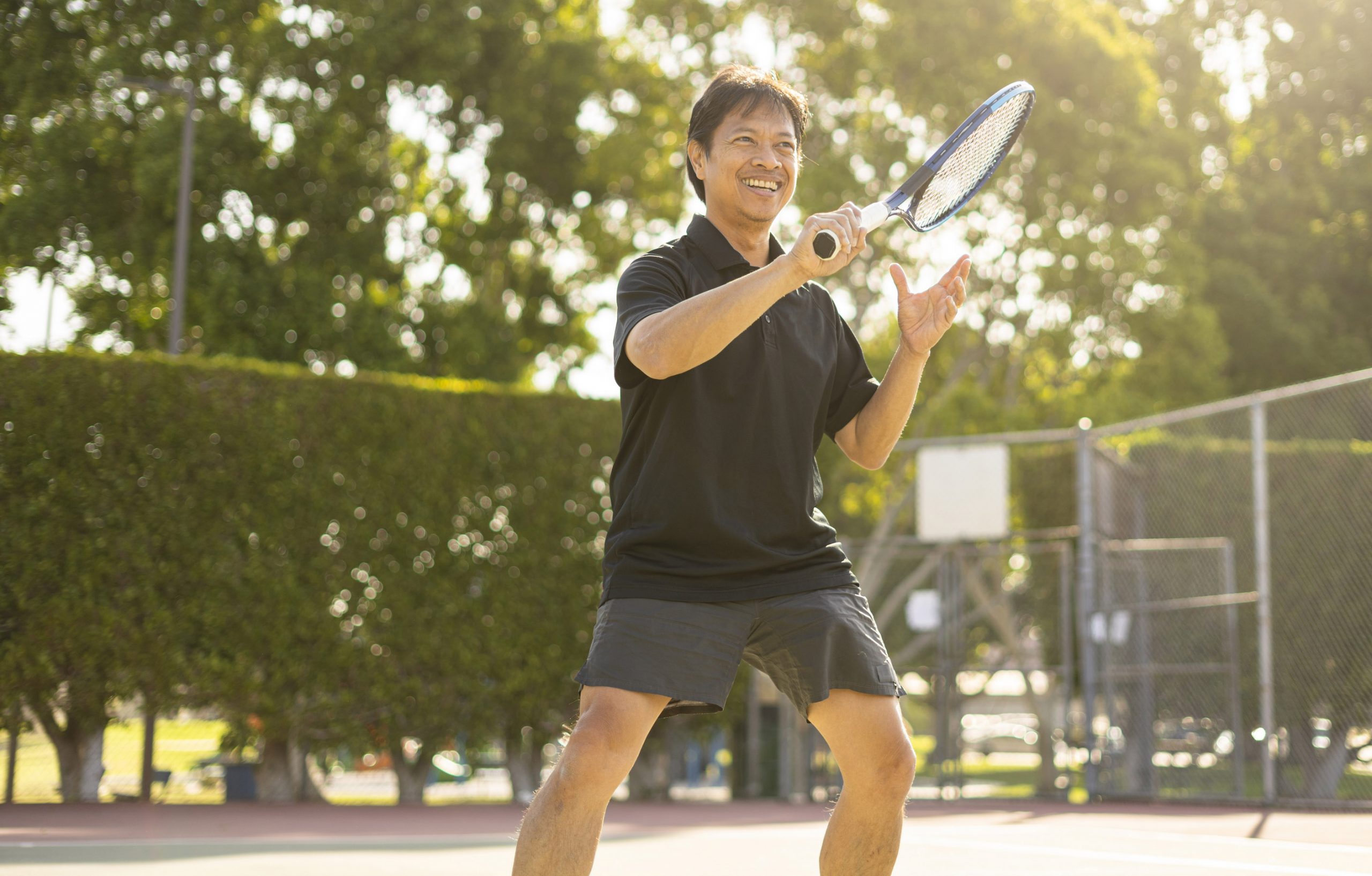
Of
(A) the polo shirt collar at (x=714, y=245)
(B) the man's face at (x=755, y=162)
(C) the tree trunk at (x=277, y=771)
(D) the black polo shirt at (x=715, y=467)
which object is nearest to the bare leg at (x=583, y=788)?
(D) the black polo shirt at (x=715, y=467)

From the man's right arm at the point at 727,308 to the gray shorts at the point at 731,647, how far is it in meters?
0.54

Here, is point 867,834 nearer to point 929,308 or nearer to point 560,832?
point 560,832

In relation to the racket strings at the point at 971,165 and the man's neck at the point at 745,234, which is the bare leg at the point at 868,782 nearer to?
the man's neck at the point at 745,234

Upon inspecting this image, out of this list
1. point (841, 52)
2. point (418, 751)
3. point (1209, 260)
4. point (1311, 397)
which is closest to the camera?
point (418, 751)

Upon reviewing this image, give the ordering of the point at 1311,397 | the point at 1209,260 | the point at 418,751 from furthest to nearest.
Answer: the point at 1209,260
the point at 1311,397
the point at 418,751

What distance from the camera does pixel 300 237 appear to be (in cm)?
1994

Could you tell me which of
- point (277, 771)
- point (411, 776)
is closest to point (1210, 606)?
point (411, 776)

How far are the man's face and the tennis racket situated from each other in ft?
1.21

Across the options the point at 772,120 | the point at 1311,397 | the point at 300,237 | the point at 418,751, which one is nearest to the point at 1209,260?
the point at 1311,397

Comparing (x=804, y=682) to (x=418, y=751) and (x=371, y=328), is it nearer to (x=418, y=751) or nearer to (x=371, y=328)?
(x=418, y=751)

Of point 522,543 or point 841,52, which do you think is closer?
point 522,543

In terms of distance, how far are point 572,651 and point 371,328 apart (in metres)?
8.28

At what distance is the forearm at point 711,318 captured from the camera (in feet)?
9.37

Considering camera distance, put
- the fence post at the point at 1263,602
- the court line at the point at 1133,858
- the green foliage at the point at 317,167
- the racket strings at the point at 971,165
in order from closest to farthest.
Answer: the racket strings at the point at 971,165
the court line at the point at 1133,858
the fence post at the point at 1263,602
the green foliage at the point at 317,167
